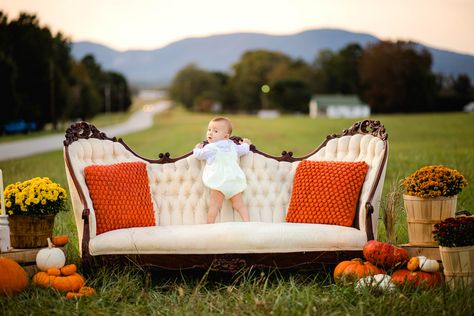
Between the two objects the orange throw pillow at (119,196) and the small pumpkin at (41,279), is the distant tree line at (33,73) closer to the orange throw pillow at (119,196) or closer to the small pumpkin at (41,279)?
the orange throw pillow at (119,196)

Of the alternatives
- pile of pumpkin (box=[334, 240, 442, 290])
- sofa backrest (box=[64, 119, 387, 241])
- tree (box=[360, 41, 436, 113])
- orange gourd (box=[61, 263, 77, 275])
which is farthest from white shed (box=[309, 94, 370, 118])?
orange gourd (box=[61, 263, 77, 275])

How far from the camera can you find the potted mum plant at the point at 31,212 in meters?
5.87

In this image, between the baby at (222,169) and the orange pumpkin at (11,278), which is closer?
the orange pumpkin at (11,278)

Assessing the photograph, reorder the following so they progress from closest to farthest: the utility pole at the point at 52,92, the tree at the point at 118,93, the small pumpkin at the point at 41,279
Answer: the small pumpkin at the point at 41,279 → the utility pole at the point at 52,92 → the tree at the point at 118,93

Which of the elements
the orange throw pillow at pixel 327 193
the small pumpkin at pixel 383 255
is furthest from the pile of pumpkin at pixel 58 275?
the small pumpkin at pixel 383 255

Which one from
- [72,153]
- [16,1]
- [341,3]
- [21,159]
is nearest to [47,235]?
[72,153]

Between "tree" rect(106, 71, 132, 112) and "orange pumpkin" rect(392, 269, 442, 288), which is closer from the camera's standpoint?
"orange pumpkin" rect(392, 269, 442, 288)

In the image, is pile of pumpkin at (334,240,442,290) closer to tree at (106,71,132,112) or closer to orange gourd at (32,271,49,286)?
orange gourd at (32,271,49,286)

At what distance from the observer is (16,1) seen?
118 feet

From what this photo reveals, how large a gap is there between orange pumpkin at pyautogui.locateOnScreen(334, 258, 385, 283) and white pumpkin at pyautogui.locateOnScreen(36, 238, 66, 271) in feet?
7.22

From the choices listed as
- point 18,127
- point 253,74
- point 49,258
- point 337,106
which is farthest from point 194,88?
point 49,258

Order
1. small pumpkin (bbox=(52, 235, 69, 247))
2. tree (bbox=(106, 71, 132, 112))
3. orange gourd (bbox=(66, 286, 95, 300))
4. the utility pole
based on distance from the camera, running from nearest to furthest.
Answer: orange gourd (bbox=(66, 286, 95, 300)), small pumpkin (bbox=(52, 235, 69, 247)), the utility pole, tree (bbox=(106, 71, 132, 112))

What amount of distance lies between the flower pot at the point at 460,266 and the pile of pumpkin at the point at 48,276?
2.64m

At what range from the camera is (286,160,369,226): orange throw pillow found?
5.92 metres
